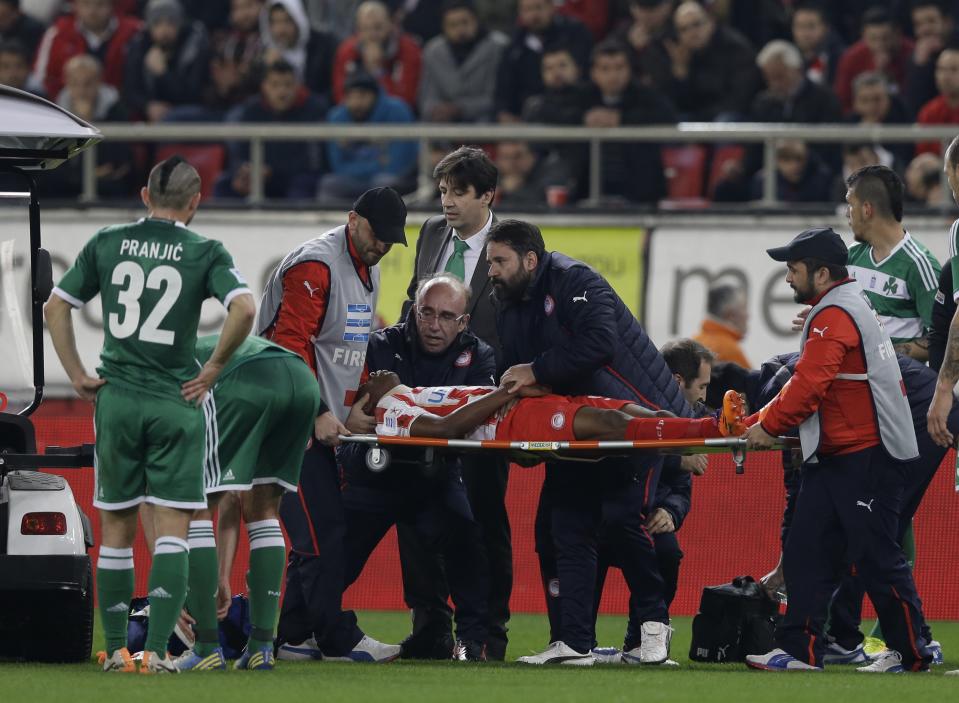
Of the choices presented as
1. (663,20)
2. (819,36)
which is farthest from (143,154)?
(819,36)

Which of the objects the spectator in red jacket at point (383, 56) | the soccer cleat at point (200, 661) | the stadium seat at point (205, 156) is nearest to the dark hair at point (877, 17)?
the spectator in red jacket at point (383, 56)

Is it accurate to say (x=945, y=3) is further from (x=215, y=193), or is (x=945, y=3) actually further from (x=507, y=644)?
(x=507, y=644)

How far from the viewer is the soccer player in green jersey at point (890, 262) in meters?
9.45

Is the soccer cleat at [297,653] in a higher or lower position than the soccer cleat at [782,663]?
lower

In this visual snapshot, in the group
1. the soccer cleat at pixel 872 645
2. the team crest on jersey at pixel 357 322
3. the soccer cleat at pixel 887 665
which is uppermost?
the team crest on jersey at pixel 357 322

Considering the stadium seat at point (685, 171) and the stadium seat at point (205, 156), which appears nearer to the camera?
the stadium seat at point (685, 171)

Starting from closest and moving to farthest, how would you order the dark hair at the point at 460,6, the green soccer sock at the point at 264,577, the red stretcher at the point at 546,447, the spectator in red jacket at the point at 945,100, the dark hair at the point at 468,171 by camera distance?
the green soccer sock at the point at 264,577, the red stretcher at the point at 546,447, the dark hair at the point at 468,171, the spectator in red jacket at the point at 945,100, the dark hair at the point at 460,6

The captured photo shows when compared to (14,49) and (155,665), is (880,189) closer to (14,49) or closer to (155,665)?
(155,665)

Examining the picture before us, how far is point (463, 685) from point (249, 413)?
151 centimetres

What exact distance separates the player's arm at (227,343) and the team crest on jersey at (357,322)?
4.35 ft

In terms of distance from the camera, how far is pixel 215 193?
15578 millimetres

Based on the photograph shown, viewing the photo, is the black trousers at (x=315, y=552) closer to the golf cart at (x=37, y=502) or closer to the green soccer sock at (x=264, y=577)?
the green soccer sock at (x=264, y=577)

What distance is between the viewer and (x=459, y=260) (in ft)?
32.3

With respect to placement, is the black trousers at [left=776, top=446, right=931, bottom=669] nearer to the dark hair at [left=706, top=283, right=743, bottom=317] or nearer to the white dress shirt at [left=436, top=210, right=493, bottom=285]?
the white dress shirt at [left=436, top=210, right=493, bottom=285]
